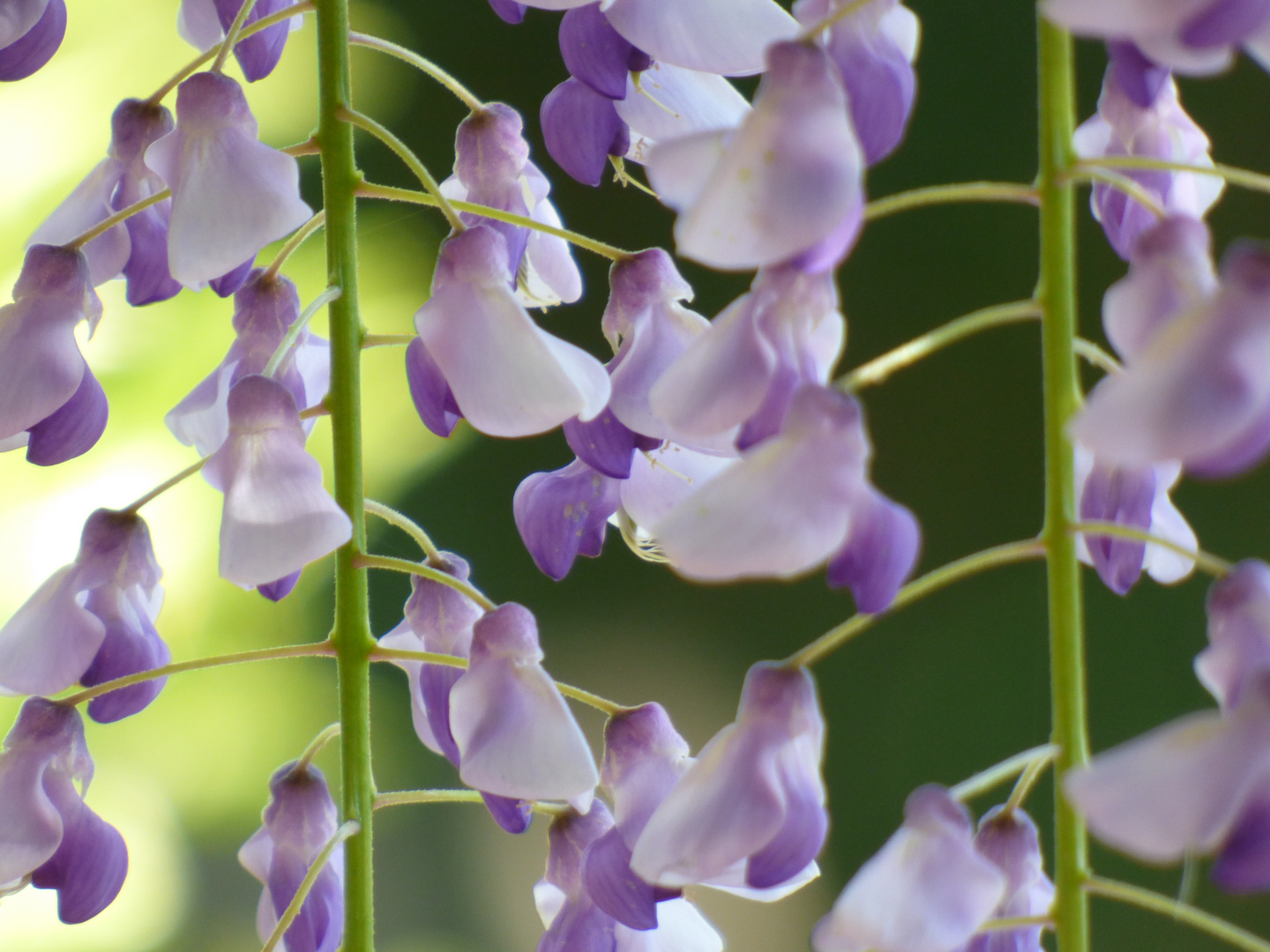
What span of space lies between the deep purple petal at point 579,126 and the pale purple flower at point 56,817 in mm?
262

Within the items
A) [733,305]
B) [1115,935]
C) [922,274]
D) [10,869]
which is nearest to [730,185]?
[733,305]

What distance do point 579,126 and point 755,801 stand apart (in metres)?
0.26

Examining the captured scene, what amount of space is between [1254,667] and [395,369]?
1.17m

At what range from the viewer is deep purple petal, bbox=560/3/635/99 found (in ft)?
1.54

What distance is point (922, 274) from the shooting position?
136cm

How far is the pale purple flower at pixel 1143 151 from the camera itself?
41 centimetres

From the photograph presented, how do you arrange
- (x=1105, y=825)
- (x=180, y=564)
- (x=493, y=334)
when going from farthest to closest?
(x=180, y=564) < (x=493, y=334) < (x=1105, y=825)

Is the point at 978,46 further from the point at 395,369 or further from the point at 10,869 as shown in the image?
the point at 10,869

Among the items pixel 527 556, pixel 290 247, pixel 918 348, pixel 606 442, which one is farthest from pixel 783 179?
pixel 527 556

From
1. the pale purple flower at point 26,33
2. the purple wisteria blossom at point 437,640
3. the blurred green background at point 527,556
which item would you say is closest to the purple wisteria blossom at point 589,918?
the purple wisteria blossom at point 437,640

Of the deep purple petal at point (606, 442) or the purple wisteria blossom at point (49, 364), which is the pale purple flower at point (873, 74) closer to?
the deep purple petal at point (606, 442)

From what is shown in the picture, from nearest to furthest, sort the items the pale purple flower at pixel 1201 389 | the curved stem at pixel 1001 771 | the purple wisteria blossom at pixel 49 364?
the pale purple flower at pixel 1201 389, the curved stem at pixel 1001 771, the purple wisteria blossom at pixel 49 364

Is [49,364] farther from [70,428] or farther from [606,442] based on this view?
[606,442]

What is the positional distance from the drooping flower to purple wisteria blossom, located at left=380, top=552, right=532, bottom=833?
0.52 feet
